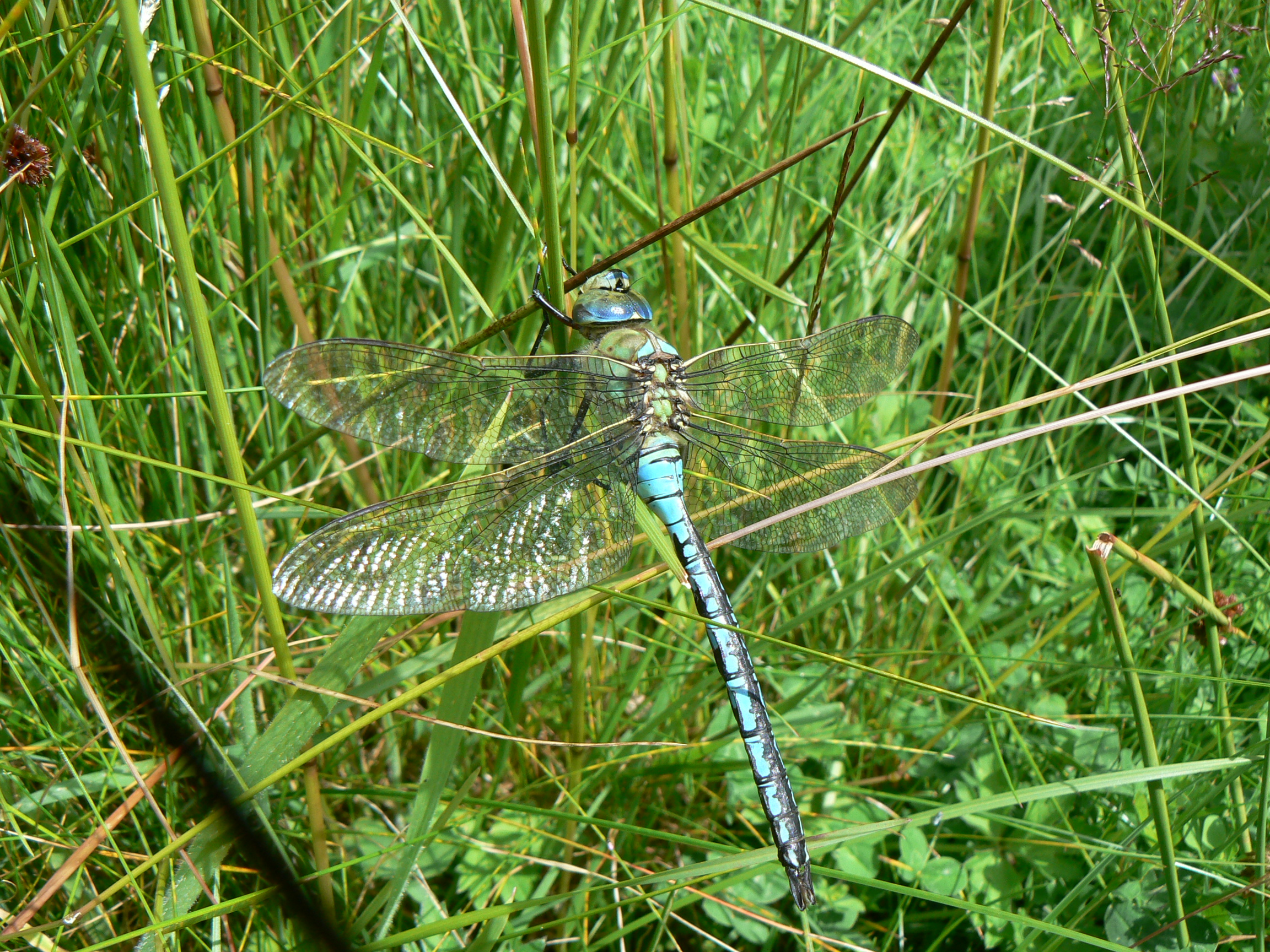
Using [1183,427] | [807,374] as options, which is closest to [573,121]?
[807,374]

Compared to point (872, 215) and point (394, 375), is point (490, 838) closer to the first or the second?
point (394, 375)

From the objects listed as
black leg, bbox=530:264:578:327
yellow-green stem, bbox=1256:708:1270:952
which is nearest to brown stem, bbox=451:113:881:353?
black leg, bbox=530:264:578:327

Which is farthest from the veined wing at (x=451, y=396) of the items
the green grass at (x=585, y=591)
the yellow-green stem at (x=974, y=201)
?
the yellow-green stem at (x=974, y=201)

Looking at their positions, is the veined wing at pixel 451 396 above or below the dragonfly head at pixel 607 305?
below

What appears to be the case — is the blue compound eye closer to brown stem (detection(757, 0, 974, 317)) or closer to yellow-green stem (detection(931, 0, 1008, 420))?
brown stem (detection(757, 0, 974, 317))

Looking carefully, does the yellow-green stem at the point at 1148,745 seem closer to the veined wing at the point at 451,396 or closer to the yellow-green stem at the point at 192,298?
the veined wing at the point at 451,396
